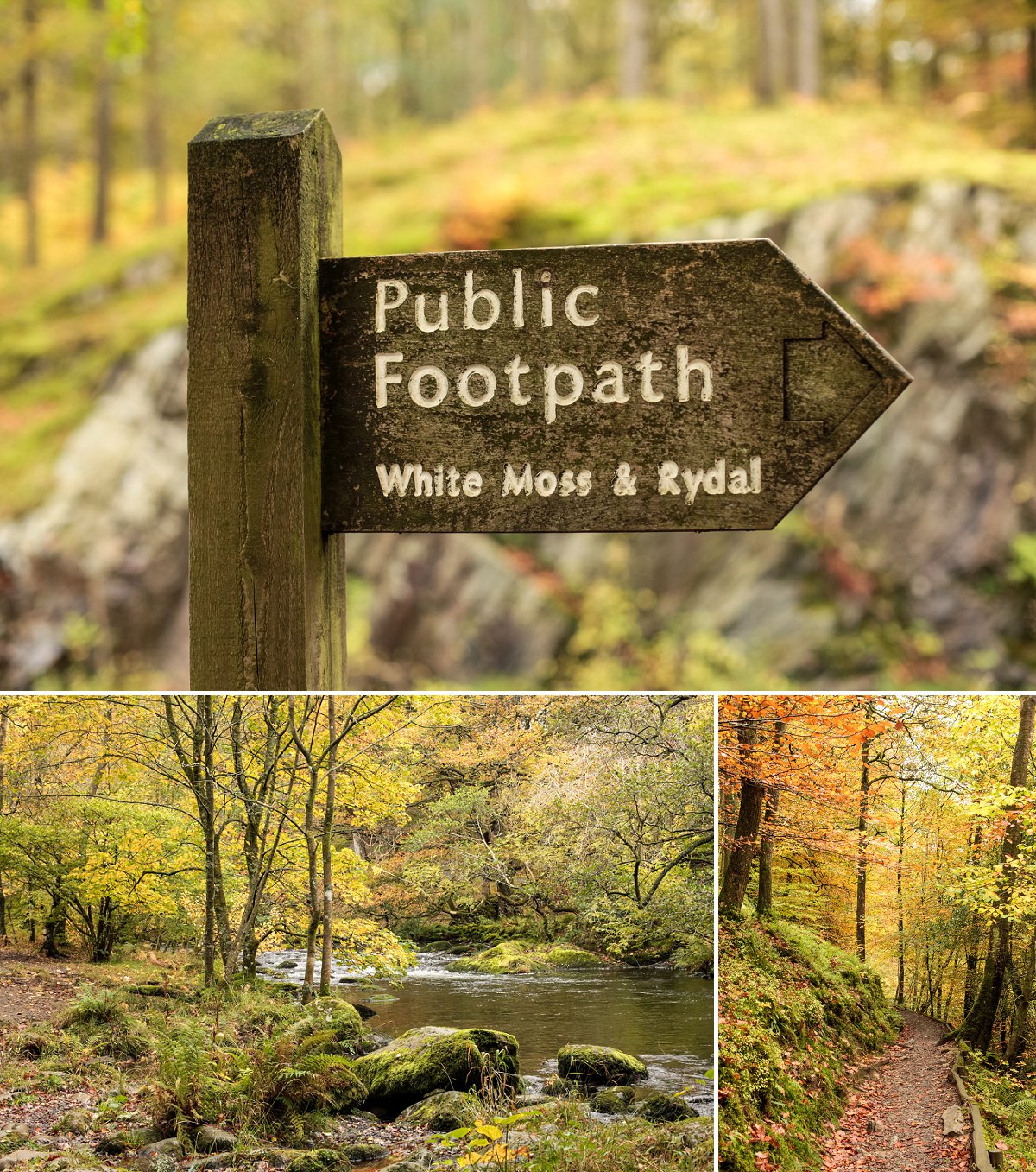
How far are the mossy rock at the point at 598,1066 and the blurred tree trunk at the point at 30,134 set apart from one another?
1337 cm

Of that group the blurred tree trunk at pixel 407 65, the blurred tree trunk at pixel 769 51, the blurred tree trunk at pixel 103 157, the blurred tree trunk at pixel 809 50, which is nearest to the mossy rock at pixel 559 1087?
the blurred tree trunk at pixel 103 157

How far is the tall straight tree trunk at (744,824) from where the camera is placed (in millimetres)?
2180

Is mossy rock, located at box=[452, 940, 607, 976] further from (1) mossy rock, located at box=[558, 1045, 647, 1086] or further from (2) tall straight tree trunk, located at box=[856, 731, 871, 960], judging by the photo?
(2) tall straight tree trunk, located at box=[856, 731, 871, 960]

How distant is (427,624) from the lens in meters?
8.05

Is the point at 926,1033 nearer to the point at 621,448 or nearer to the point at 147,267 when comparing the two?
the point at 621,448

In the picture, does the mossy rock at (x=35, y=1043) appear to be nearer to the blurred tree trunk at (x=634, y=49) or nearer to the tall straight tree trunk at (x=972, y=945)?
the tall straight tree trunk at (x=972, y=945)

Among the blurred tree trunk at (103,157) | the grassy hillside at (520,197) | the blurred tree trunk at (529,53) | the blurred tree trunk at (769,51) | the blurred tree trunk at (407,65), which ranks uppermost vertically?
the blurred tree trunk at (407,65)

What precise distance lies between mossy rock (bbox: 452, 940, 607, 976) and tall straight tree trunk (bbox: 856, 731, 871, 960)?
598 mm

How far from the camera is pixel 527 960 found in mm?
2312

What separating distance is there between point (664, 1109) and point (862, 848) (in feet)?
2.40

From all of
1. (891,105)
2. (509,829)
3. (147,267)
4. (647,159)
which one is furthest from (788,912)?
(891,105)

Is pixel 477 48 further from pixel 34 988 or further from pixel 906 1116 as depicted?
pixel 906 1116

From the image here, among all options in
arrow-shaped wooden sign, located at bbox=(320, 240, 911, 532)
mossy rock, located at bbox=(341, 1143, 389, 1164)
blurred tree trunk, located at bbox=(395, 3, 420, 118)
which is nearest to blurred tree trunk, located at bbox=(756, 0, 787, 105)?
blurred tree trunk, located at bbox=(395, 3, 420, 118)

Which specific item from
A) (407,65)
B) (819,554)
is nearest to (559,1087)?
(819,554)
